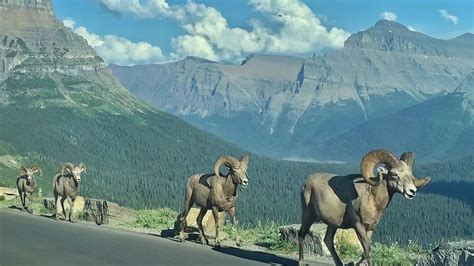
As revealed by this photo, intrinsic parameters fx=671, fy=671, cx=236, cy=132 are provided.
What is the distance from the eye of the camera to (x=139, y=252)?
23984 mm

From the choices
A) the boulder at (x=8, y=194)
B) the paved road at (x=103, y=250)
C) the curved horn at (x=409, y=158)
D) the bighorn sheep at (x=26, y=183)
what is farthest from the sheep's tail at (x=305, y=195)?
the boulder at (x=8, y=194)

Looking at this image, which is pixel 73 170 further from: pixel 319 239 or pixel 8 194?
pixel 8 194

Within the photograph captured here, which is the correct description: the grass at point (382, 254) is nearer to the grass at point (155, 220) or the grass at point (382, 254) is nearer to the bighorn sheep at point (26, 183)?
the grass at point (155, 220)

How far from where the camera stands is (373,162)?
19.1 metres

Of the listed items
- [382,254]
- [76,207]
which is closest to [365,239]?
[382,254]

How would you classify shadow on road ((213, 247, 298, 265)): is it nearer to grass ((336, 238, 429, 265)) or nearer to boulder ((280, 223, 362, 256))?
boulder ((280, 223, 362, 256))

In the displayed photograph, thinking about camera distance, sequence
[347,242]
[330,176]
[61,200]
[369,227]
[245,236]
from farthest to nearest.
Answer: [61,200] → [245,236] → [347,242] → [330,176] → [369,227]

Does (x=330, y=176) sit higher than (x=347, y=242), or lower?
higher

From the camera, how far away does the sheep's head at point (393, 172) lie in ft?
60.7

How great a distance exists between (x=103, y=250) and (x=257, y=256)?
568 cm

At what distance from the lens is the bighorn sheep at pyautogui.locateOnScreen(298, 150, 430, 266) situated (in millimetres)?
18656

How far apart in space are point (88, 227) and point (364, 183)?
16836mm

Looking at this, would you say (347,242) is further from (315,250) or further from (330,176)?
(330,176)

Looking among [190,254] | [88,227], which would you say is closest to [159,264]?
[190,254]
